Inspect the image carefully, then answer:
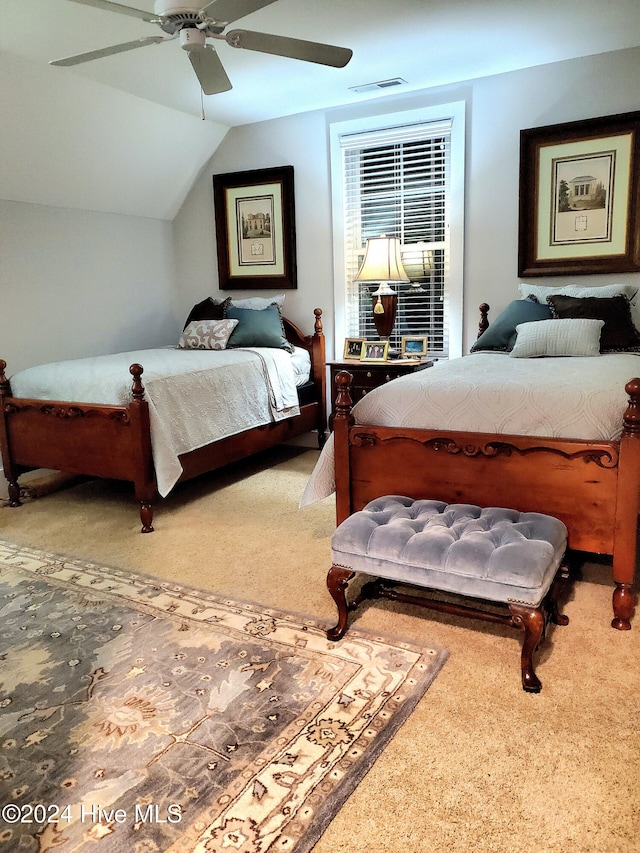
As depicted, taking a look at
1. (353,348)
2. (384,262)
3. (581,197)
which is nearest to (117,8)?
(384,262)

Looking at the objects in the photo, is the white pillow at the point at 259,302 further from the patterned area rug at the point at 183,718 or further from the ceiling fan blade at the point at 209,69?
the patterned area rug at the point at 183,718

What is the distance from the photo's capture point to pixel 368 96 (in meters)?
4.44

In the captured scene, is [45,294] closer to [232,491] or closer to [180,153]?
[180,153]

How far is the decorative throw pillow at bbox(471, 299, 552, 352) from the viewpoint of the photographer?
12.1 feet

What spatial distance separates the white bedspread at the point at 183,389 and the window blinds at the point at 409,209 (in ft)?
3.37

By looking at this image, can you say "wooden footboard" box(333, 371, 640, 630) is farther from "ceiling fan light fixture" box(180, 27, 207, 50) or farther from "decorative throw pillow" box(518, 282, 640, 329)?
"decorative throw pillow" box(518, 282, 640, 329)

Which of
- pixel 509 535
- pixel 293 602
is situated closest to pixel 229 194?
pixel 293 602

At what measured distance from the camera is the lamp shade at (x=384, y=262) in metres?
4.34

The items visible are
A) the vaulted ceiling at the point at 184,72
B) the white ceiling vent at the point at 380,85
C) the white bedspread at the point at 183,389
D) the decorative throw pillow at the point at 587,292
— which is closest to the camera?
the vaulted ceiling at the point at 184,72

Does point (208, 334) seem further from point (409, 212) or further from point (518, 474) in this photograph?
point (518, 474)

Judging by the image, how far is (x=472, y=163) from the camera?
4273 mm

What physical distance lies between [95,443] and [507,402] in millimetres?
2187

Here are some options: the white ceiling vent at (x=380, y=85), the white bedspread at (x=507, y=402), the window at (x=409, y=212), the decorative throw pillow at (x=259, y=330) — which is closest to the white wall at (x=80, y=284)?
the decorative throw pillow at (x=259, y=330)

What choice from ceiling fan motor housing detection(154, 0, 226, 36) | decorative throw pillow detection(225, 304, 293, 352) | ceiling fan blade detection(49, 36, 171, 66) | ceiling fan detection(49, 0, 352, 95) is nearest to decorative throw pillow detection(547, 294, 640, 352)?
ceiling fan detection(49, 0, 352, 95)
